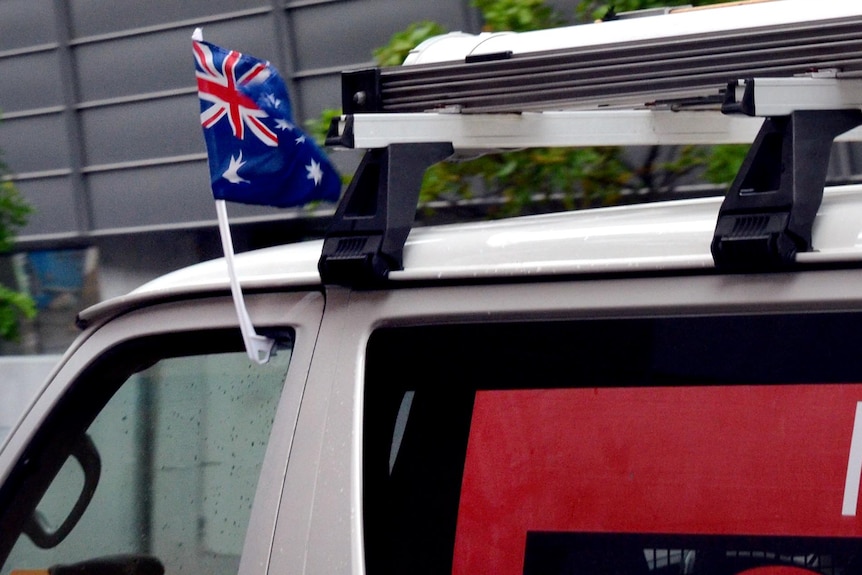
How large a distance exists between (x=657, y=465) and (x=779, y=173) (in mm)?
420

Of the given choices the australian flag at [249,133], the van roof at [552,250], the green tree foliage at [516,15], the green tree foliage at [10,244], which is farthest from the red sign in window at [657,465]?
the green tree foliage at [10,244]

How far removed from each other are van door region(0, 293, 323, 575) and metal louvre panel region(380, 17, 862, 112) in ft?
1.24

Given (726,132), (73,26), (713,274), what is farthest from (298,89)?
(713,274)

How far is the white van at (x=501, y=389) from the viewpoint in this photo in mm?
1433

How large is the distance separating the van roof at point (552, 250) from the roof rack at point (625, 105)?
0.05m

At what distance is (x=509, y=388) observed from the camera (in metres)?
1.59

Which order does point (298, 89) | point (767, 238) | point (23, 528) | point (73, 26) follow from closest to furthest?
point (767, 238) → point (23, 528) → point (298, 89) → point (73, 26)

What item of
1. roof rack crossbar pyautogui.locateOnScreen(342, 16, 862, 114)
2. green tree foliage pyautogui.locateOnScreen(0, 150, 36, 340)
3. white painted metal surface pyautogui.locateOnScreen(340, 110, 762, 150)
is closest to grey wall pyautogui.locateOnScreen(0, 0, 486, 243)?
green tree foliage pyautogui.locateOnScreen(0, 150, 36, 340)

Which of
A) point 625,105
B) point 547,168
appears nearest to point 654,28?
point 625,105

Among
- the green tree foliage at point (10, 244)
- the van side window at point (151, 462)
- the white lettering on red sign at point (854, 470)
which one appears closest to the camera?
the white lettering on red sign at point (854, 470)

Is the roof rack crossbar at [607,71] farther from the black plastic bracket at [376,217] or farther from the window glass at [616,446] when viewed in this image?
the window glass at [616,446]

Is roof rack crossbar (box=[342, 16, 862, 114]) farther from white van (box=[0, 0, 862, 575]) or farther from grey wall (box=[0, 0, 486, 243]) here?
grey wall (box=[0, 0, 486, 243])

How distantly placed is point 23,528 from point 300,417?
696mm

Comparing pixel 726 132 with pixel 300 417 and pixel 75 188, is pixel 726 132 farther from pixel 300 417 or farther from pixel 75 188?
pixel 75 188
